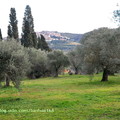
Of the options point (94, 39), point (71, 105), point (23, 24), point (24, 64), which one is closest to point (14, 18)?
point (23, 24)

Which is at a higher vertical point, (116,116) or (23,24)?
(23,24)

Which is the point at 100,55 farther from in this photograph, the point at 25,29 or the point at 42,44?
the point at 42,44

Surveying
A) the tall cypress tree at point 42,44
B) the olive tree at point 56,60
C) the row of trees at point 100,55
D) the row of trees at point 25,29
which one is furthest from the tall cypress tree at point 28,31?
the row of trees at point 100,55

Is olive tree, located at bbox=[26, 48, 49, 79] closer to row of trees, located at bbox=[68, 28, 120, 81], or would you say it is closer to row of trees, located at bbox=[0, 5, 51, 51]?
row of trees, located at bbox=[0, 5, 51, 51]

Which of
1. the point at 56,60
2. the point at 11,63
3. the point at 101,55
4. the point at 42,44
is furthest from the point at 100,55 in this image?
the point at 42,44

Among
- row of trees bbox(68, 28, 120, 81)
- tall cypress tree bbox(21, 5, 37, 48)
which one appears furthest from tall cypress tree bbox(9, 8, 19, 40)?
row of trees bbox(68, 28, 120, 81)

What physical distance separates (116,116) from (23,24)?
6834cm

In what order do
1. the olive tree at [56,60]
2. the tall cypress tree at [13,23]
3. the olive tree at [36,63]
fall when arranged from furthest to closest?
the olive tree at [36,63]
the tall cypress tree at [13,23]
the olive tree at [56,60]

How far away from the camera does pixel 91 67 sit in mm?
37031

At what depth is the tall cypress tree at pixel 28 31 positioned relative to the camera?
72706mm

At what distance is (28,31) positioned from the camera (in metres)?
73.6

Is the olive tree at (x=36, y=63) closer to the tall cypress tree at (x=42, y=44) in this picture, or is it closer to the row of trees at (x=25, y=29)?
the row of trees at (x=25, y=29)

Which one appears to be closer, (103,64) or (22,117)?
(22,117)

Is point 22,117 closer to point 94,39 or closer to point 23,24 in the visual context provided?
point 94,39
